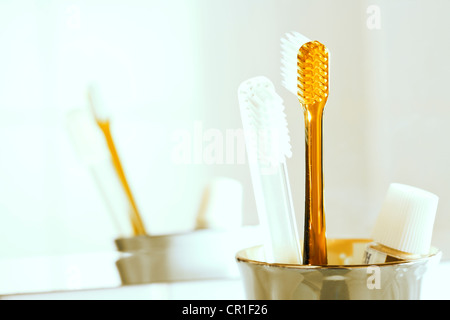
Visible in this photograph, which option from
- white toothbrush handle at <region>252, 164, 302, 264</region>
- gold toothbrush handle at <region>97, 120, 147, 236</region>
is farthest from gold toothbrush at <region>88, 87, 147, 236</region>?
white toothbrush handle at <region>252, 164, 302, 264</region>

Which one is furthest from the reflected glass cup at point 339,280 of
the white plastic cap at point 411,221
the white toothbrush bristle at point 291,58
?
the white toothbrush bristle at point 291,58

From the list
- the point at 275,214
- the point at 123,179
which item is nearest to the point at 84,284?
the point at 123,179

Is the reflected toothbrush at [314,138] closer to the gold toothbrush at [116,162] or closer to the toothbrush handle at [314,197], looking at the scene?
the toothbrush handle at [314,197]

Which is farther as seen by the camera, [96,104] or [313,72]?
[96,104]

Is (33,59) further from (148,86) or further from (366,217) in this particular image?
(366,217)

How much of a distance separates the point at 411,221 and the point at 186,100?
231 millimetres

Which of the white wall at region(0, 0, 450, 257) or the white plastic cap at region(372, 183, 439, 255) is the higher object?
the white wall at region(0, 0, 450, 257)

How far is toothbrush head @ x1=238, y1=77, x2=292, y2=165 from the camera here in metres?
0.31

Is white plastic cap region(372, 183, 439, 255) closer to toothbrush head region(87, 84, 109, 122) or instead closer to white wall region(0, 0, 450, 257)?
white wall region(0, 0, 450, 257)

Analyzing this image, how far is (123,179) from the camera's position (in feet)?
1.42

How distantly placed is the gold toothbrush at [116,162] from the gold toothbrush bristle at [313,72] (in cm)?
20

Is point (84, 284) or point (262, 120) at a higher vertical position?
point (262, 120)

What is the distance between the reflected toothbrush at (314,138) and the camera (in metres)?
0.29

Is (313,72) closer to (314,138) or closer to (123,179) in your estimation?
(314,138)
